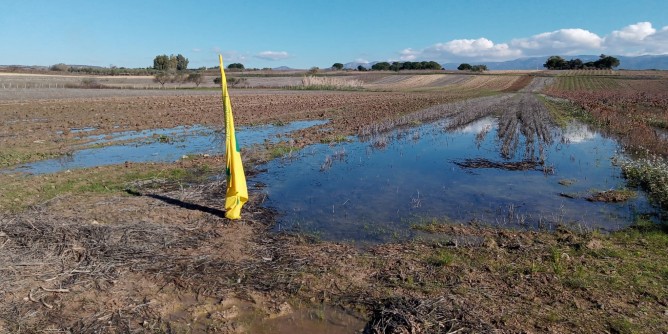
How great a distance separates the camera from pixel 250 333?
4445mm

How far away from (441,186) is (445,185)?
15 cm

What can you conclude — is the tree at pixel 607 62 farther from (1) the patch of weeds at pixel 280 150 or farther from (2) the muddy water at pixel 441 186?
(1) the patch of weeds at pixel 280 150

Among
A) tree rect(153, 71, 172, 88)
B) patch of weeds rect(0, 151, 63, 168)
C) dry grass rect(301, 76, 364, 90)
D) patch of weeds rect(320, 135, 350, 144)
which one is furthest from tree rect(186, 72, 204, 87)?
patch of weeds rect(0, 151, 63, 168)

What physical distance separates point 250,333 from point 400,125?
1814 centimetres

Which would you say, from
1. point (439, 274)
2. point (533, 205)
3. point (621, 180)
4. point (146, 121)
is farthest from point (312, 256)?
point (146, 121)

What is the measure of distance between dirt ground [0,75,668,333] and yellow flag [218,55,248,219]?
0.97 feet

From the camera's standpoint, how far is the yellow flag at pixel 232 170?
709 cm

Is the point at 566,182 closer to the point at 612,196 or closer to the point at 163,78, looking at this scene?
the point at 612,196

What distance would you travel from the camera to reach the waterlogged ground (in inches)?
314

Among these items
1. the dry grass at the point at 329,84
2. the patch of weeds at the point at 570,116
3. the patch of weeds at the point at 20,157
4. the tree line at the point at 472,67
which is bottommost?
the patch of weeds at the point at 20,157

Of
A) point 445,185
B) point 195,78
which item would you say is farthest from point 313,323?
point 195,78

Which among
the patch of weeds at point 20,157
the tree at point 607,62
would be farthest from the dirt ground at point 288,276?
the tree at point 607,62

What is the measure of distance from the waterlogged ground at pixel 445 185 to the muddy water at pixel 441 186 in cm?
2

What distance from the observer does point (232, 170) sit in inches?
289
